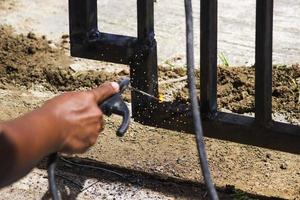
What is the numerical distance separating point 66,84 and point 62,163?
89 centimetres

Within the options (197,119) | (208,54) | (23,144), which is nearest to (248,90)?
(208,54)

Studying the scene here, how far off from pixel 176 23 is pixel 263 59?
2.13 metres

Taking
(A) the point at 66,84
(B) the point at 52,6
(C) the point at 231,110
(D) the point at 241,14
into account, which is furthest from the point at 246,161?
(B) the point at 52,6

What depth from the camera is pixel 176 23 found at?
233 inches

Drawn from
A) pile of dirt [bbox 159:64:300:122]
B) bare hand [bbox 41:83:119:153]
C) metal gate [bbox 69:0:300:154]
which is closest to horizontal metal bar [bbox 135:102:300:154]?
metal gate [bbox 69:0:300:154]

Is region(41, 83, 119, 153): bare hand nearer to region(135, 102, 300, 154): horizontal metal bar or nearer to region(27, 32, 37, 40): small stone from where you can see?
region(135, 102, 300, 154): horizontal metal bar

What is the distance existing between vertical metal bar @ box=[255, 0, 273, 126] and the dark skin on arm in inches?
41.5

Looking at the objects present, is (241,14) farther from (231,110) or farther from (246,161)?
(246,161)

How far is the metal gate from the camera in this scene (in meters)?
3.84

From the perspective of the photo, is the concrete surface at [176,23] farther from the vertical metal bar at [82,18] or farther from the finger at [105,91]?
the finger at [105,91]

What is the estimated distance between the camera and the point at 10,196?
4.27 m

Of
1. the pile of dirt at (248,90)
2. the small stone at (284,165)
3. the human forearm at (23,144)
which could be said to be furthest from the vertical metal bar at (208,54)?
the human forearm at (23,144)

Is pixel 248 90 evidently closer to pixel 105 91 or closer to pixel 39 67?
pixel 39 67

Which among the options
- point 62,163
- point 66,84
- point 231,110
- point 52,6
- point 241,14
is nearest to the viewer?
point 62,163
